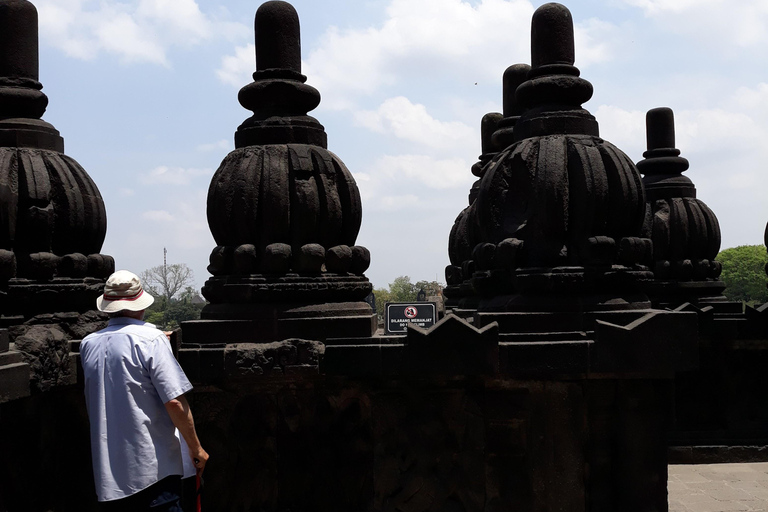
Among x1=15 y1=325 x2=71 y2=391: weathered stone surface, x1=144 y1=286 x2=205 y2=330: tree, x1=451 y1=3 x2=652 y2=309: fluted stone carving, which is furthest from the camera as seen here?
x1=144 y1=286 x2=205 y2=330: tree

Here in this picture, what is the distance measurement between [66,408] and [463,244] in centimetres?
630

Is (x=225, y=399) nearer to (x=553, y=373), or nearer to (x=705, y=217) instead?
(x=553, y=373)

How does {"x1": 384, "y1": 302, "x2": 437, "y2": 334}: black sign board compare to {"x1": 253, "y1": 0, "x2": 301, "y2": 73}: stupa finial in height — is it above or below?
below

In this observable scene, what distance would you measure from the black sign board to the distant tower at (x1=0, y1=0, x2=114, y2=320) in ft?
11.8

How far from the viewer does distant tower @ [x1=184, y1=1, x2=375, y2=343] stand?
592 centimetres

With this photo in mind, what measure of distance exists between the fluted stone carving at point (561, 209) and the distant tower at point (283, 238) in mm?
1205

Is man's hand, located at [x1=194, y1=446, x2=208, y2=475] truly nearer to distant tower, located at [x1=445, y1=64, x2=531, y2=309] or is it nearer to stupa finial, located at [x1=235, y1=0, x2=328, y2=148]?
stupa finial, located at [x1=235, y1=0, x2=328, y2=148]

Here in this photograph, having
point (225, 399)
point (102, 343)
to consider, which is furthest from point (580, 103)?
point (102, 343)

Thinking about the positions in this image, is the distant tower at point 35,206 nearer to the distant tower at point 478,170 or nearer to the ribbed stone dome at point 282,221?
the ribbed stone dome at point 282,221

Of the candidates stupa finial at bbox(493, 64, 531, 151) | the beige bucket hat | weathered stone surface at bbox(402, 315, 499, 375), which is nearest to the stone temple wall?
weathered stone surface at bbox(402, 315, 499, 375)

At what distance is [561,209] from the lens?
5.89m

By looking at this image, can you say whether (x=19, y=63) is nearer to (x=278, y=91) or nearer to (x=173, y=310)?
(x=278, y=91)

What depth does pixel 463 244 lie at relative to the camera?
10648 millimetres

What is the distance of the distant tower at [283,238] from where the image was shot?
592 centimetres
